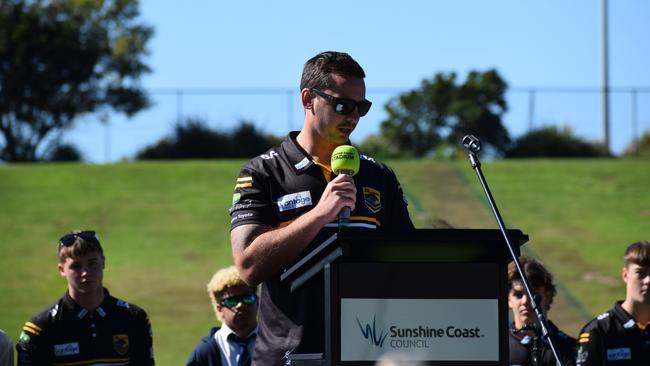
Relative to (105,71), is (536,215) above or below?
below

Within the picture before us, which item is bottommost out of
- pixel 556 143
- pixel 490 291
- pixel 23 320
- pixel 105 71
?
pixel 23 320

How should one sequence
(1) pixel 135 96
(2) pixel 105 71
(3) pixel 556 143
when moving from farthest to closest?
(2) pixel 105 71
(1) pixel 135 96
(3) pixel 556 143

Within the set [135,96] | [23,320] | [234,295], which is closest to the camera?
[234,295]

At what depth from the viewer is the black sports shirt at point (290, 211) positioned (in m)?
4.32

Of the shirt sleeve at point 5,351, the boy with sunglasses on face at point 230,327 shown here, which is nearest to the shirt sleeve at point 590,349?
the boy with sunglasses on face at point 230,327

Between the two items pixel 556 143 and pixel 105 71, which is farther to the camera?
pixel 105 71

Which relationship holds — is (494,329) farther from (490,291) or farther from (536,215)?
(536,215)

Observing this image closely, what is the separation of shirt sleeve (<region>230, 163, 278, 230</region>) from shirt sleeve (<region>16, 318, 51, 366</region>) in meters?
2.88

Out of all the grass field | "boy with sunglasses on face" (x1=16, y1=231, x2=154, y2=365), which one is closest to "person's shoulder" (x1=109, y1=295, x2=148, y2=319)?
"boy with sunglasses on face" (x1=16, y1=231, x2=154, y2=365)

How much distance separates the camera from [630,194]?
23047 millimetres

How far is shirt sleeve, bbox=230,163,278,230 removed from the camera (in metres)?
4.44

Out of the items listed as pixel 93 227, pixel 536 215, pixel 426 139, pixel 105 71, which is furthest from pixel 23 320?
pixel 105 71

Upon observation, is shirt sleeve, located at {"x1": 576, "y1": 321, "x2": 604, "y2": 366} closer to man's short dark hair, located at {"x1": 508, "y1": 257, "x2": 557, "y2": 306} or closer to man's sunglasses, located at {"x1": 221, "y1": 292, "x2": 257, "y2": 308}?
man's short dark hair, located at {"x1": 508, "y1": 257, "x2": 557, "y2": 306}

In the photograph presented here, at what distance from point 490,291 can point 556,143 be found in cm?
2848
